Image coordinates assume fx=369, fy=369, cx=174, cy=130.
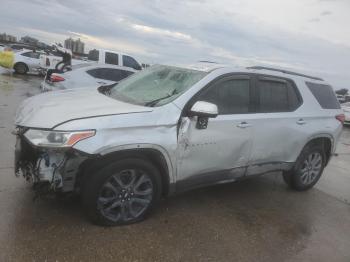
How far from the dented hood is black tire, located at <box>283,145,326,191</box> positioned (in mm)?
2849

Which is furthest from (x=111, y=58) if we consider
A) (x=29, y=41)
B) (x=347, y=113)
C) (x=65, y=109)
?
(x=29, y=41)

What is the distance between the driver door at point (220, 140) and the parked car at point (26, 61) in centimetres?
1836

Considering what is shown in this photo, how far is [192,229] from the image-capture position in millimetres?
4039

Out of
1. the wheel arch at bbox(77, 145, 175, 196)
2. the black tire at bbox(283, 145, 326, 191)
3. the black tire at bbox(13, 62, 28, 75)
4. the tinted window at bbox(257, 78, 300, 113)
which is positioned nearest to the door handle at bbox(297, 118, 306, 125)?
the tinted window at bbox(257, 78, 300, 113)

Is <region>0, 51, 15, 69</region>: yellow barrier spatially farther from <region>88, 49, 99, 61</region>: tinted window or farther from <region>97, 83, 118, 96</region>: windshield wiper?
<region>97, 83, 118, 96</region>: windshield wiper

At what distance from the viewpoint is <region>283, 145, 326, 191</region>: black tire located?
5547mm

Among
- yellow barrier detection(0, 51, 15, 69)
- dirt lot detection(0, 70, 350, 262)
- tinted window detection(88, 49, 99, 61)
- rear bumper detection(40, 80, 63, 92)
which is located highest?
tinted window detection(88, 49, 99, 61)

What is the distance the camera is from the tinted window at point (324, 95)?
5.63 meters

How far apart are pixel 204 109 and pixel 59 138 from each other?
145 centimetres

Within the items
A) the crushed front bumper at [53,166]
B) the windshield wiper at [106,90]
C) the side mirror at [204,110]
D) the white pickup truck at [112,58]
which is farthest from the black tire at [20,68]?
the side mirror at [204,110]

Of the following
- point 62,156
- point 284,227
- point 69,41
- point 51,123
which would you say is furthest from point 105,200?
point 69,41

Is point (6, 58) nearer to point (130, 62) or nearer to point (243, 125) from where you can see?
point (130, 62)

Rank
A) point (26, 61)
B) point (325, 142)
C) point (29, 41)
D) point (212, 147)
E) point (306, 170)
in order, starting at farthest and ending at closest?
point (29, 41) < point (26, 61) < point (325, 142) < point (306, 170) < point (212, 147)

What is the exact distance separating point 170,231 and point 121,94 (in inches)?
67.9
